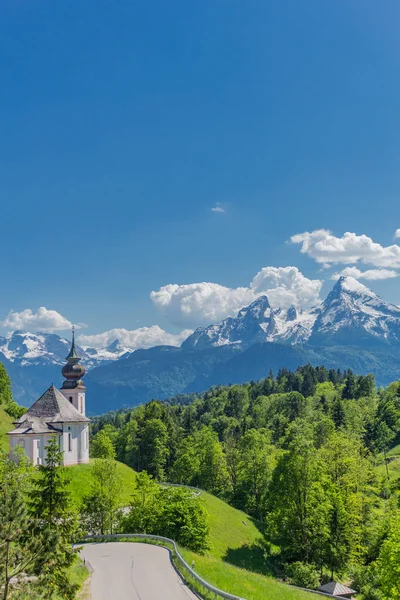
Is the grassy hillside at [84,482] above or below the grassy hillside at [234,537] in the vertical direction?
above

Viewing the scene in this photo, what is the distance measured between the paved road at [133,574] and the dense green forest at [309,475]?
14.2 m

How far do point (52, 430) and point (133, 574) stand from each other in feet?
140

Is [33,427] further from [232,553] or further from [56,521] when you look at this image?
[56,521]

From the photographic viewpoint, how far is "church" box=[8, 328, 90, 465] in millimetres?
68188

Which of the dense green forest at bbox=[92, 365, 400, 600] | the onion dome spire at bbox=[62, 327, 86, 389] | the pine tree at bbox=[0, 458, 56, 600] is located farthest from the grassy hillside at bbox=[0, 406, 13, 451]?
the pine tree at bbox=[0, 458, 56, 600]

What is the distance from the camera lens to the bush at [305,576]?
142ft

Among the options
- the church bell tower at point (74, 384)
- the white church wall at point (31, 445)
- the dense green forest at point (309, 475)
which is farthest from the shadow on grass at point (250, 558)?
the church bell tower at point (74, 384)

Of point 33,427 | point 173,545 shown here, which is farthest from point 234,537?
point 33,427

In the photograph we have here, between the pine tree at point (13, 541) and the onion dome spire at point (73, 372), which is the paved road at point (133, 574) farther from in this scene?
the onion dome spire at point (73, 372)

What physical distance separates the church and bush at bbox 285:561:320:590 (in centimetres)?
3711

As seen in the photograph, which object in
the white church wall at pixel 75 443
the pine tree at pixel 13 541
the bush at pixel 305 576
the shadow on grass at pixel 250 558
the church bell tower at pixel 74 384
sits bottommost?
the shadow on grass at pixel 250 558

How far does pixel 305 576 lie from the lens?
4378cm

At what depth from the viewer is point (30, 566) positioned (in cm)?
1930

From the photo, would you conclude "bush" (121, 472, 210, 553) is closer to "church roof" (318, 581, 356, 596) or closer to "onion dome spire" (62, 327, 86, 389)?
"church roof" (318, 581, 356, 596)
